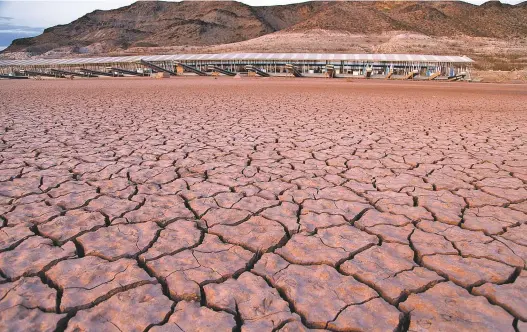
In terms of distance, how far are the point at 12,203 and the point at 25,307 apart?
136 centimetres

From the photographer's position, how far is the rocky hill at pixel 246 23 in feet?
178

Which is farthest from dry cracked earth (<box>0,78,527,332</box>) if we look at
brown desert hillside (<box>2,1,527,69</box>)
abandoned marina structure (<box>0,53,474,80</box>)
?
brown desert hillside (<box>2,1,527,69</box>)

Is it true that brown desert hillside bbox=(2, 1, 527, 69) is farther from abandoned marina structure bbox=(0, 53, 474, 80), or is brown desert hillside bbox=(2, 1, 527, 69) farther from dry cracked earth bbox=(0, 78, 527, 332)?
dry cracked earth bbox=(0, 78, 527, 332)

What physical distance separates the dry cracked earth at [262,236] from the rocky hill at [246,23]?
5202 centimetres

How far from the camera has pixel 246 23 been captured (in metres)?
81.5

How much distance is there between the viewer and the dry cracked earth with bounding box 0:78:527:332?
148 centimetres

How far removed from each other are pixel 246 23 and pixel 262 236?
3409 inches

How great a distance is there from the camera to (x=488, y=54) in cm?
3919

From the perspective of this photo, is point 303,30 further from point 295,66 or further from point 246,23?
point 246,23

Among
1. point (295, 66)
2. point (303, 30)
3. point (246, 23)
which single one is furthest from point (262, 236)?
point (246, 23)

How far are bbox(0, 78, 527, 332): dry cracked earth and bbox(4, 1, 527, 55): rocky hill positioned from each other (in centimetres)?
5202

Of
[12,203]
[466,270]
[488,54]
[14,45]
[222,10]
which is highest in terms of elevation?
[222,10]

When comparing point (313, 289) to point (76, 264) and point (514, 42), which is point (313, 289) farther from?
point (514, 42)

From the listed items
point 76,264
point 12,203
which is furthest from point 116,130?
point 76,264
